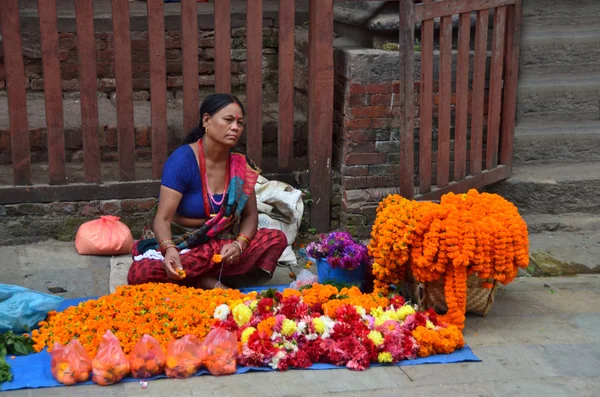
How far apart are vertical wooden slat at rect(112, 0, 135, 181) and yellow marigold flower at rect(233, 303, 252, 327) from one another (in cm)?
180

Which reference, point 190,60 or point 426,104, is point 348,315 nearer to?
point 426,104

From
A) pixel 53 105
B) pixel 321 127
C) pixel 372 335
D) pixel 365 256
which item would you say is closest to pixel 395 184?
pixel 321 127

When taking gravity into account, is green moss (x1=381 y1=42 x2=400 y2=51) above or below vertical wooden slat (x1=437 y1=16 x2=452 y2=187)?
above

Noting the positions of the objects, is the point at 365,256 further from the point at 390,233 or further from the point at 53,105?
the point at 53,105

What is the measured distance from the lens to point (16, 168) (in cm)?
564

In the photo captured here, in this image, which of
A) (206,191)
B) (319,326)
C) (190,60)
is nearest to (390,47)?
(190,60)

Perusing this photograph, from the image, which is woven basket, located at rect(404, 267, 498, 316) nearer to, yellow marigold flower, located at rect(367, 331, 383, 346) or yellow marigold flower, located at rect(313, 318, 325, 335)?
yellow marigold flower, located at rect(367, 331, 383, 346)

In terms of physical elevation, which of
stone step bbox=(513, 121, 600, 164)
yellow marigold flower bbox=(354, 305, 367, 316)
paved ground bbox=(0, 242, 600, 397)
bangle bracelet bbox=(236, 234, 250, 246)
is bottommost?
paved ground bbox=(0, 242, 600, 397)

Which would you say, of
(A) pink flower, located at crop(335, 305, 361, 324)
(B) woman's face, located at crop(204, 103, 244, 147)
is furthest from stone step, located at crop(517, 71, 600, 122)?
(A) pink flower, located at crop(335, 305, 361, 324)

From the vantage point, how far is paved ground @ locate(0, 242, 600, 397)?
399 cm

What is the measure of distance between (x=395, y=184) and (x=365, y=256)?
1170 mm

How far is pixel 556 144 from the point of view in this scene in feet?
21.7

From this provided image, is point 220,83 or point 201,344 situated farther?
point 220,83

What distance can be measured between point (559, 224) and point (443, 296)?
189cm
